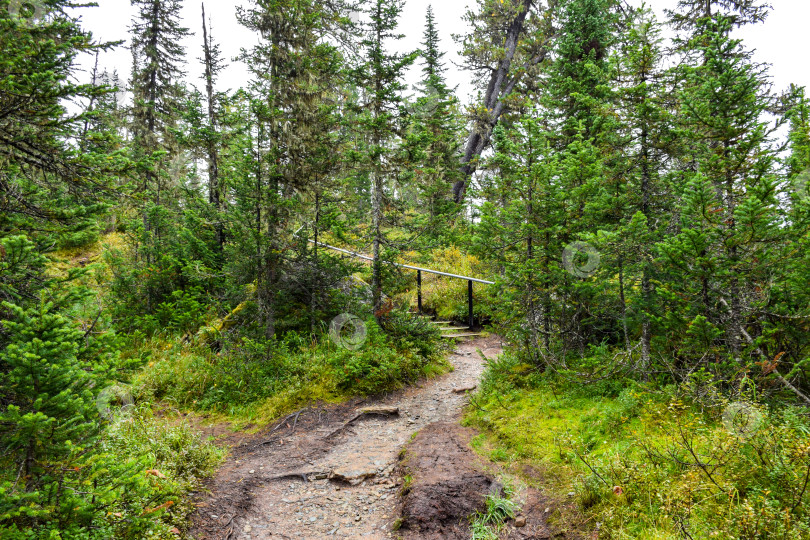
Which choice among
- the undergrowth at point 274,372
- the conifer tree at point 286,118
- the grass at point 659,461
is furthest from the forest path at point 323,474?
the conifer tree at point 286,118

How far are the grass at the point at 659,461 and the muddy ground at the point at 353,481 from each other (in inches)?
25.2

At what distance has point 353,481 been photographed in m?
5.59

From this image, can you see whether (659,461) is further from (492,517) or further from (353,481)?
→ (353,481)

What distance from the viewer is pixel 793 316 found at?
4.25 meters

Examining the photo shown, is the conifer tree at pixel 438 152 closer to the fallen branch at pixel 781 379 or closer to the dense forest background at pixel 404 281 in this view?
the dense forest background at pixel 404 281

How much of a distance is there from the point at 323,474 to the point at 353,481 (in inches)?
20.9

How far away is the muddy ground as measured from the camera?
447 cm

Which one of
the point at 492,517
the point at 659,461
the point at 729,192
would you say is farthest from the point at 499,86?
the point at 492,517

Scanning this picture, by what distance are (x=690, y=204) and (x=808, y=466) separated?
3022 millimetres

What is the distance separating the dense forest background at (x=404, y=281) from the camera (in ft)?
11.4

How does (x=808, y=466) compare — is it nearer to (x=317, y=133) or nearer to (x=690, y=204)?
(x=690, y=204)

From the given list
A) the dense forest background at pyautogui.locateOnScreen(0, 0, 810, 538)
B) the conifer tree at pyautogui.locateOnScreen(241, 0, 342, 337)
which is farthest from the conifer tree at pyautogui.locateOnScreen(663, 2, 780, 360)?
the conifer tree at pyautogui.locateOnScreen(241, 0, 342, 337)

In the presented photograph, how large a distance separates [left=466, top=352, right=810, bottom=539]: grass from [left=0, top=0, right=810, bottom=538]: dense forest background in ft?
0.11

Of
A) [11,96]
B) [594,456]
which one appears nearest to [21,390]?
[11,96]
